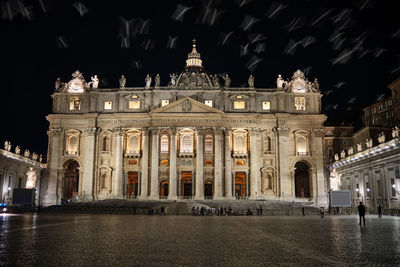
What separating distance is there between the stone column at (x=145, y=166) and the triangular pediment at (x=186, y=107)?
391 centimetres

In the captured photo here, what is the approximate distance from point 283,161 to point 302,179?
448 inches

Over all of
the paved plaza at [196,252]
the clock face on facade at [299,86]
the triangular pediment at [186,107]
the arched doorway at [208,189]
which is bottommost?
the paved plaza at [196,252]

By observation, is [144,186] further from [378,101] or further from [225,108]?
[378,101]

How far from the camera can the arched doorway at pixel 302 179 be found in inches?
2653

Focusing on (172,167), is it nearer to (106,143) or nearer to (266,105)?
(106,143)

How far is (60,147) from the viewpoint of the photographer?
205 ft

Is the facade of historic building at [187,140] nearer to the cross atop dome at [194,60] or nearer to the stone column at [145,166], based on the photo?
the stone column at [145,166]

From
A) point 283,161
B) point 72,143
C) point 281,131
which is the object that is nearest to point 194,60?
point 281,131

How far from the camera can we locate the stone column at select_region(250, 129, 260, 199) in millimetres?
59531

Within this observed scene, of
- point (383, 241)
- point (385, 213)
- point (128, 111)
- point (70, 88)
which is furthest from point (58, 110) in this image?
point (383, 241)

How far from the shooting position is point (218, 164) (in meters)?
59.3

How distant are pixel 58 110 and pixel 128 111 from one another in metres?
11.6

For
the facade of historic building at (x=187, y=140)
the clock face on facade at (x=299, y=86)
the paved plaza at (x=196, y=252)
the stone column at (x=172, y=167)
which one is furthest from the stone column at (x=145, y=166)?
the paved plaza at (x=196, y=252)

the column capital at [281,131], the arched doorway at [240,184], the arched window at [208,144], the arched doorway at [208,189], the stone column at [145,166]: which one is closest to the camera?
the stone column at [145,166]
